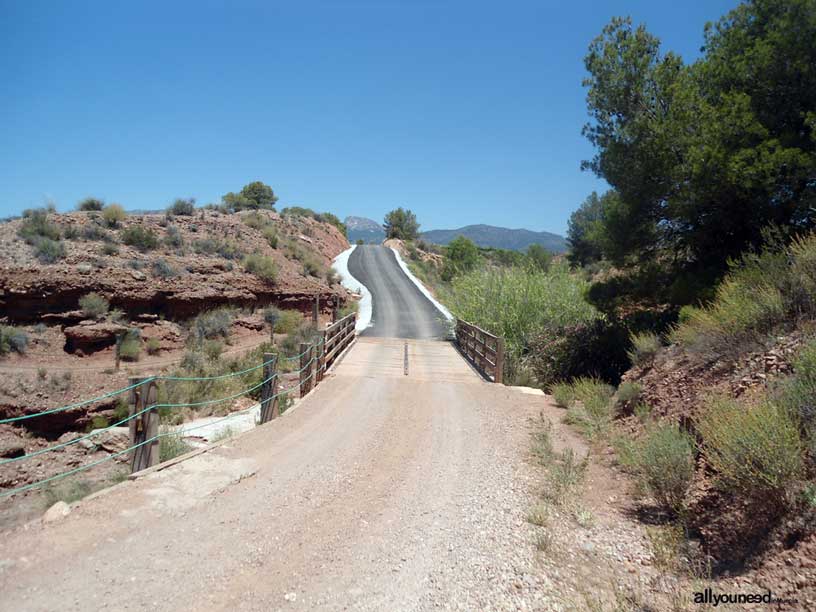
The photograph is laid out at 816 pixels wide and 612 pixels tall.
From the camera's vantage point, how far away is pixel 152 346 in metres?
21.9

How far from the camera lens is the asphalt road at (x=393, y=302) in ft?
92.9

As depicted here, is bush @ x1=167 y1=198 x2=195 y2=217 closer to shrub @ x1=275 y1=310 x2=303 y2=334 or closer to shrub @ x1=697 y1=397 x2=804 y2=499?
shrub @ x1=275 y1=310 x2=303 y2=334

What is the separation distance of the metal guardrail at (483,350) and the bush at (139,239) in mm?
17631

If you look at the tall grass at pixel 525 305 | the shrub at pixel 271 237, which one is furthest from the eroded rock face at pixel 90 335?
the shrub at pixel 271 237

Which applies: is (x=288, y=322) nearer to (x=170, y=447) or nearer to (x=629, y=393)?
(x=170, y=447)

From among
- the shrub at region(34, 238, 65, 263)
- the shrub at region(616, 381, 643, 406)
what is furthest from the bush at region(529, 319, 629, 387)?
the shrub at region(34, 238, 65, 263)

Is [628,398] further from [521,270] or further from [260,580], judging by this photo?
[521,270]

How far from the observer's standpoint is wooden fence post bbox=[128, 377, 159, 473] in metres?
6.36

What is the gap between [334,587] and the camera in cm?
389

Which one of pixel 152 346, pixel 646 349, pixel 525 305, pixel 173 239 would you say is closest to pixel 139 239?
pixel 173 239

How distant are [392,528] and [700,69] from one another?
45.5ft

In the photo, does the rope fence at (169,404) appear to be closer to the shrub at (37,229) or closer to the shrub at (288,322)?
the shrub at (288,322)

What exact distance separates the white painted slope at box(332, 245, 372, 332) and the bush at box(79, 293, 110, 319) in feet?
37.5

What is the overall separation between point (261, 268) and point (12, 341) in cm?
1385
